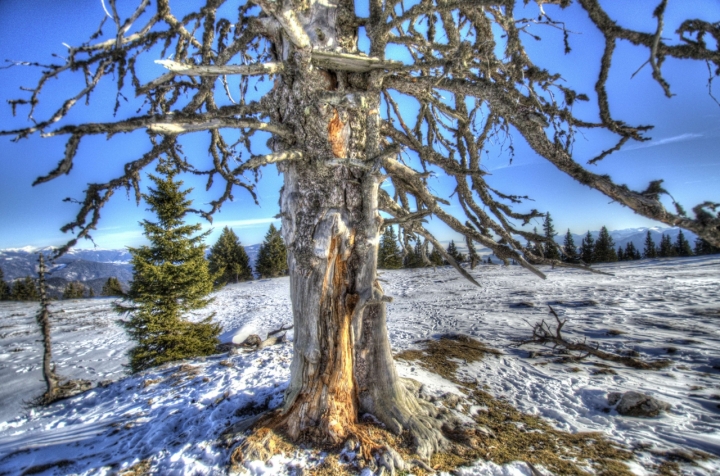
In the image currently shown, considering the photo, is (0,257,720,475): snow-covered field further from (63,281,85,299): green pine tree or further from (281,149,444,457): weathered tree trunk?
(63,281,85,299): green pine tree

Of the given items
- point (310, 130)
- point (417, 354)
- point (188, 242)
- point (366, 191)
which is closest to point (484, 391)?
point (417, 354)

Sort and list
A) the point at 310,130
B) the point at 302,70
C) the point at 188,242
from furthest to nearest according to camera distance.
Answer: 1. the point at 188,242
2. the point at 310,130
3. the point at 302,70

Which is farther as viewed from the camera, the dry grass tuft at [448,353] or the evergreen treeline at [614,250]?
the evergreen treeline at [614,250]

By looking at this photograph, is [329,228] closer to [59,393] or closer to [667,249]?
[59,393]

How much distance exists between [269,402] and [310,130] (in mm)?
3917

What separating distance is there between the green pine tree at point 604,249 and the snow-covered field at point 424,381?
26.5 metres

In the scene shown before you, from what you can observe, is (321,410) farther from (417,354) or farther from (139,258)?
(139,258)

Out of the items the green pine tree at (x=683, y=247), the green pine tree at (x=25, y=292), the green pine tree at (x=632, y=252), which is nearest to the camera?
the green pine tree at (x=683, y=247)

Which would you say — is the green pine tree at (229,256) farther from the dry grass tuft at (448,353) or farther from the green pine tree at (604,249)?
the green pine tree at (604,249)

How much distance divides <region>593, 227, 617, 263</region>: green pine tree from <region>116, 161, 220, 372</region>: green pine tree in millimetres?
43651

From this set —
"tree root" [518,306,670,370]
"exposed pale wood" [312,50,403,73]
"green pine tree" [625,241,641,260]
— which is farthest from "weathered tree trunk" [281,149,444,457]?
"green pine tree" [625,241,641,260]

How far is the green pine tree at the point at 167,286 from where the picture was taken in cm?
927

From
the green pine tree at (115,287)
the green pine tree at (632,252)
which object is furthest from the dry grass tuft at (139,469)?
the green pine tree at (632,252)

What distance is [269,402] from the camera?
14.5ft
